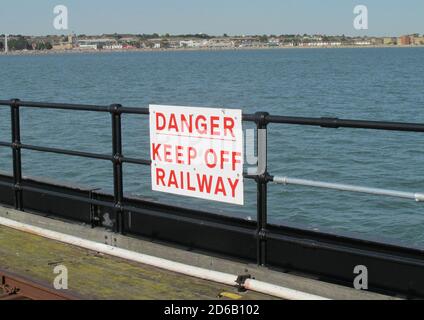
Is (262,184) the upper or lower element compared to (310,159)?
upper

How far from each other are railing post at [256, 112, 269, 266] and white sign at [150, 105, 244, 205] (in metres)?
0.16

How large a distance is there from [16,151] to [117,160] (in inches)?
60.6

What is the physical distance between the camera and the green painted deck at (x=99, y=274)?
5.75 m

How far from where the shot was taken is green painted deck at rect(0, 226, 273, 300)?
18.9 ft

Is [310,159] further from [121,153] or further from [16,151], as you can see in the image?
[121,153]

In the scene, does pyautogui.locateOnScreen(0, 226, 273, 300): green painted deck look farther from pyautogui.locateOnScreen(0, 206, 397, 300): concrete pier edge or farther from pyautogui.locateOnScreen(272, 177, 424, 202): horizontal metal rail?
pyautogui.locateOnScreen(272, 177, 424, 202): horizontal metal rail

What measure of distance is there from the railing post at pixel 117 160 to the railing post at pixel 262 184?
147 centimetres

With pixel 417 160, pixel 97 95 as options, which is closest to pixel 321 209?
pixel 417 160

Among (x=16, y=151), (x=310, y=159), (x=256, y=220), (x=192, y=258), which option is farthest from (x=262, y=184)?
(x=310, y=159)

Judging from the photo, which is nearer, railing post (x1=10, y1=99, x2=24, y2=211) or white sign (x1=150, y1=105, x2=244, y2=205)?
white sign (x1=150, y1=105, x2=244, y2=205)

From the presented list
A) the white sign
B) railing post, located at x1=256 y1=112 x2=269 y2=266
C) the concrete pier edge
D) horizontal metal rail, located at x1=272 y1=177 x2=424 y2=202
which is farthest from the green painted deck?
horizontal metal rail, located at x1=272 y1=177 x2=424 y2=202

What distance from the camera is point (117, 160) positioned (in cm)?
676

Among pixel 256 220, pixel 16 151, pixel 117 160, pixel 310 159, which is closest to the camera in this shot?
pixel 256 220

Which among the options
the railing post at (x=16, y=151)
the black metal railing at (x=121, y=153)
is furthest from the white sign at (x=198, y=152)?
the railing post at (x=16, y=151)
